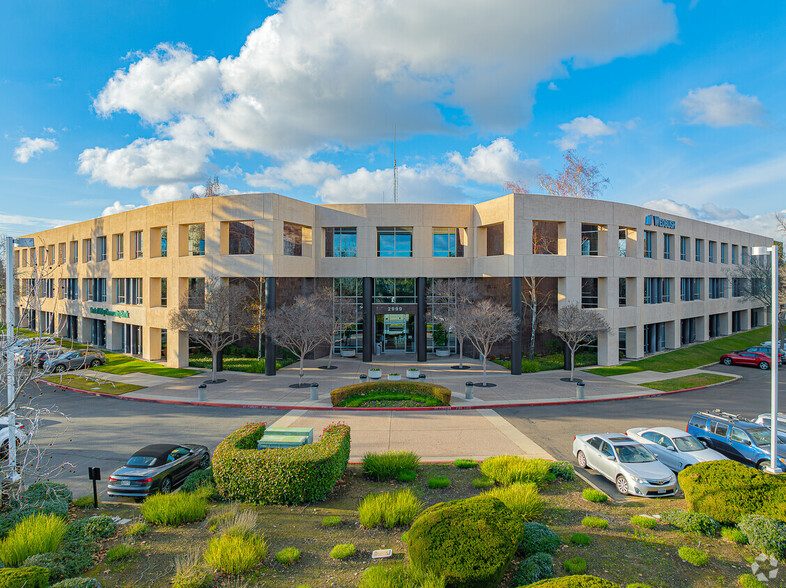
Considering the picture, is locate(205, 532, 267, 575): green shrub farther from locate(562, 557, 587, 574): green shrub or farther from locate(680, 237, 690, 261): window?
locate(680, 237, 690, 261): window

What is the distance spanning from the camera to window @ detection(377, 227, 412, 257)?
34.8 metres

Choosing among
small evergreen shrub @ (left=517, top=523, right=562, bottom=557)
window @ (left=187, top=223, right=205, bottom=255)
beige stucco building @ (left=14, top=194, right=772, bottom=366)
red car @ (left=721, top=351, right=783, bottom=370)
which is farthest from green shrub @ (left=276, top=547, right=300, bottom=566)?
red car @ (left=721, top=351, right=783, bottom=370)

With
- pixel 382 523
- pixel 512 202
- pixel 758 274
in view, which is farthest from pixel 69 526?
pixel 758 274

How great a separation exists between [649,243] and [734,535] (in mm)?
32712

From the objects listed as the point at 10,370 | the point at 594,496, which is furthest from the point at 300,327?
the point at 594,496

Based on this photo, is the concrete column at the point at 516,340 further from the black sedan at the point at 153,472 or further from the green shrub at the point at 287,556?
the green shrub at the point at 287,556

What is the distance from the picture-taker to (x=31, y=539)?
8.24 m

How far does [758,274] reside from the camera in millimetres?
47406

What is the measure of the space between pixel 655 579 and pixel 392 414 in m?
13.7

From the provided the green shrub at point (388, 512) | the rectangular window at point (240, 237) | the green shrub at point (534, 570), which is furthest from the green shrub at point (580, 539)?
the rectangular window at point (240, 237)

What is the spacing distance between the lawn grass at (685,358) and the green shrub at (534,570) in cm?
2461

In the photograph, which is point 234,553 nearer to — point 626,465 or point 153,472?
point 153,472

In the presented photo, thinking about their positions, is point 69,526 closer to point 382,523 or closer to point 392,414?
point 382,523

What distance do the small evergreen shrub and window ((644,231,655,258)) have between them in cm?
3416
